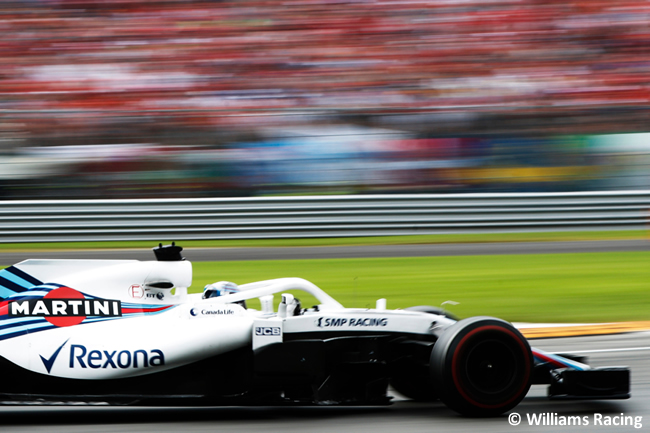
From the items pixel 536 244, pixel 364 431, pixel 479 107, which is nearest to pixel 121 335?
pixel 364 431

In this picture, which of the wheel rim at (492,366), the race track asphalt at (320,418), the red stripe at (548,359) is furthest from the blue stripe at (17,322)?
the red stripe at (548,359)

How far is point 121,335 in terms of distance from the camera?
13.5 feet

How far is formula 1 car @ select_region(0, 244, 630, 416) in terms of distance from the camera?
4066 mm

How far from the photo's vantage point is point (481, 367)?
4230 mm

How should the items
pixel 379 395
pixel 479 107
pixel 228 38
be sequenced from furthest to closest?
pixel 228 38 < pixel 479 107 < pixel 379 395

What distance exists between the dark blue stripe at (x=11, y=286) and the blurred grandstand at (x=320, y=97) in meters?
8.80

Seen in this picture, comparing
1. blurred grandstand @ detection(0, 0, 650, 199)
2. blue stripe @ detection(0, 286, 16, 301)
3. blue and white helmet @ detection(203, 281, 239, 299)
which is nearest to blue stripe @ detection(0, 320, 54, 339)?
blue stripe @ detection(0, 286, 16, 301)

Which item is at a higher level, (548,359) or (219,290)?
(219,290)

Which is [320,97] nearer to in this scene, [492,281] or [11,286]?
[492,281]

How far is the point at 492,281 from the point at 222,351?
18.6 feet

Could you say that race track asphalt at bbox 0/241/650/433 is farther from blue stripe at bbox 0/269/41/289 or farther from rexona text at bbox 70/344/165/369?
blue stripe at bbox 0/269/41/289

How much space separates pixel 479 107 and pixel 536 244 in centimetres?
417

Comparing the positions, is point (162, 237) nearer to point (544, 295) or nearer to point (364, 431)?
point (544, 295)

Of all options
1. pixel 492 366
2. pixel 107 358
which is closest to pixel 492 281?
pixel 492 366
